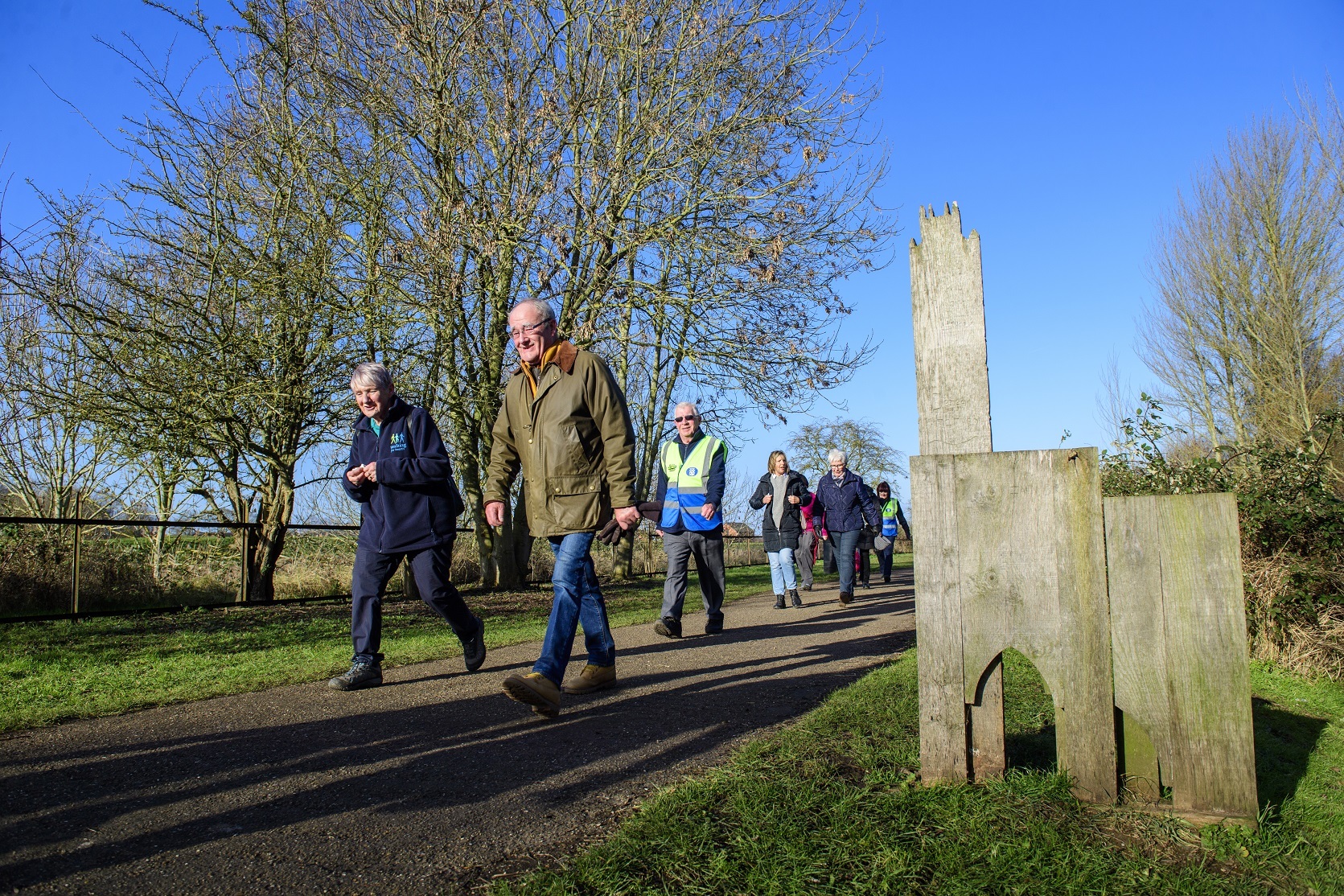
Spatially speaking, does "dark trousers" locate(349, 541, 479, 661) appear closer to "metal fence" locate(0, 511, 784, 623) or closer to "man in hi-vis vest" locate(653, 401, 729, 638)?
"man in hi-vis vest" locate(653, 401, 729, 638)

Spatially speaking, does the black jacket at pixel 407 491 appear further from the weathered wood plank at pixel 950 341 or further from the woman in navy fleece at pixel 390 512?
the weathered wood plank at pixel 950 341

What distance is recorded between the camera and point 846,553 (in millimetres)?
11852

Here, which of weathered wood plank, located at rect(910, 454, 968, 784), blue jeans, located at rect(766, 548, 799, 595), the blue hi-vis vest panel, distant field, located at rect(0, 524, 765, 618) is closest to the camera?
weathered wood plank, located at rect(910, 454, 968, 784)

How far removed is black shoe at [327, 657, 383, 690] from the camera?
5.44 metres

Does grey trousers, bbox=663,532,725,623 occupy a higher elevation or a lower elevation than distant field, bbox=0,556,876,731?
higher

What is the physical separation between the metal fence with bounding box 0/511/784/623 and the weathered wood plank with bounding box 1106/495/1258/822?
764 centimetres

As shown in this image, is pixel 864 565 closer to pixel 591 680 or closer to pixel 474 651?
pixel 474 651

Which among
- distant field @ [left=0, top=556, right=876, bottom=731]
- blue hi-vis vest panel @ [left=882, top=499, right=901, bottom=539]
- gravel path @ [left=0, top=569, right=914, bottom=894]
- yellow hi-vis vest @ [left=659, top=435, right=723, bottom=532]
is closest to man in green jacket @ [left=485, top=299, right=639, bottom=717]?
gravel path @ [left=0, top=569, right=914, bottom=894]

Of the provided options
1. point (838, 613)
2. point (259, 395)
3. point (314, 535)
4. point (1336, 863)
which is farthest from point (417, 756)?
point (314, 535)

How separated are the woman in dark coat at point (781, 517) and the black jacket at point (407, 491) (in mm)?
6649

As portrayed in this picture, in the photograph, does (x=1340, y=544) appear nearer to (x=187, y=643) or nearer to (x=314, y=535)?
(x=187, y=643)

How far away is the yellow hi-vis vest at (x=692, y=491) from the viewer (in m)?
8.27

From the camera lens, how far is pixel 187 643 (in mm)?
7746

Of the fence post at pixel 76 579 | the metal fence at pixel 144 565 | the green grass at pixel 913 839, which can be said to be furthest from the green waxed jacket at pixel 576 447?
the fence post at pixel 76 579
